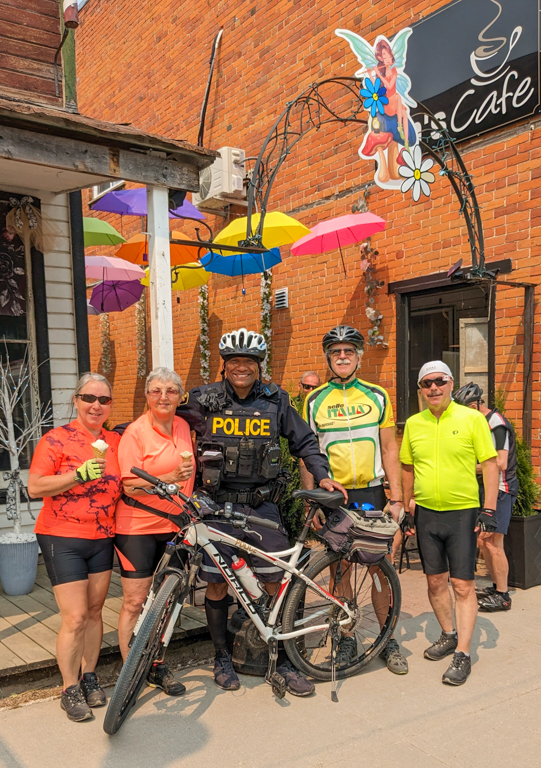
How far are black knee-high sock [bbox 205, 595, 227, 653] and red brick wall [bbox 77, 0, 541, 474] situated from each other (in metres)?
3.60

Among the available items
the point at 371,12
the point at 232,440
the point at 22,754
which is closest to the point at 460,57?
the point at 371,12

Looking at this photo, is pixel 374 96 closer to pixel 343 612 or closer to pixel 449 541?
pixel 449 541

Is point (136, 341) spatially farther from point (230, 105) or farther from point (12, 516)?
point (12, 516)

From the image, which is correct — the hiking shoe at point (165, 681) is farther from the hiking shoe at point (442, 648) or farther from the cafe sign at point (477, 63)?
the cafe sign at point (477, 63)

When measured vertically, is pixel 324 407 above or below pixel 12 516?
above

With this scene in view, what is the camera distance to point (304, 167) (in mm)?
8617

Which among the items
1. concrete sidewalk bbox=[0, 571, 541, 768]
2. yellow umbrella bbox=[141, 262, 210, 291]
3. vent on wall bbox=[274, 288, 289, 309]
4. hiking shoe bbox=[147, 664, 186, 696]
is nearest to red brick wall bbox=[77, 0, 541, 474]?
vent on wall bbox=[274, 288, 289, 309]

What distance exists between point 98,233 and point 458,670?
6157 mm

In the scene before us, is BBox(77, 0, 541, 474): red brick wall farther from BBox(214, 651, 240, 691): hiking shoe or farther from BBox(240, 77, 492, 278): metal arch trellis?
BBox(214, 651, 240, 691): hiking shoe

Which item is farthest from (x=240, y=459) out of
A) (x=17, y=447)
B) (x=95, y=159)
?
(x=17, y=447)

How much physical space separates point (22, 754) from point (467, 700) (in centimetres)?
234

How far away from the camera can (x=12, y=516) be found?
5070mm

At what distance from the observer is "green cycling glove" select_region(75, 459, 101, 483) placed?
10.5 ft

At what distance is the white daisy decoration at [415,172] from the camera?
577cm
